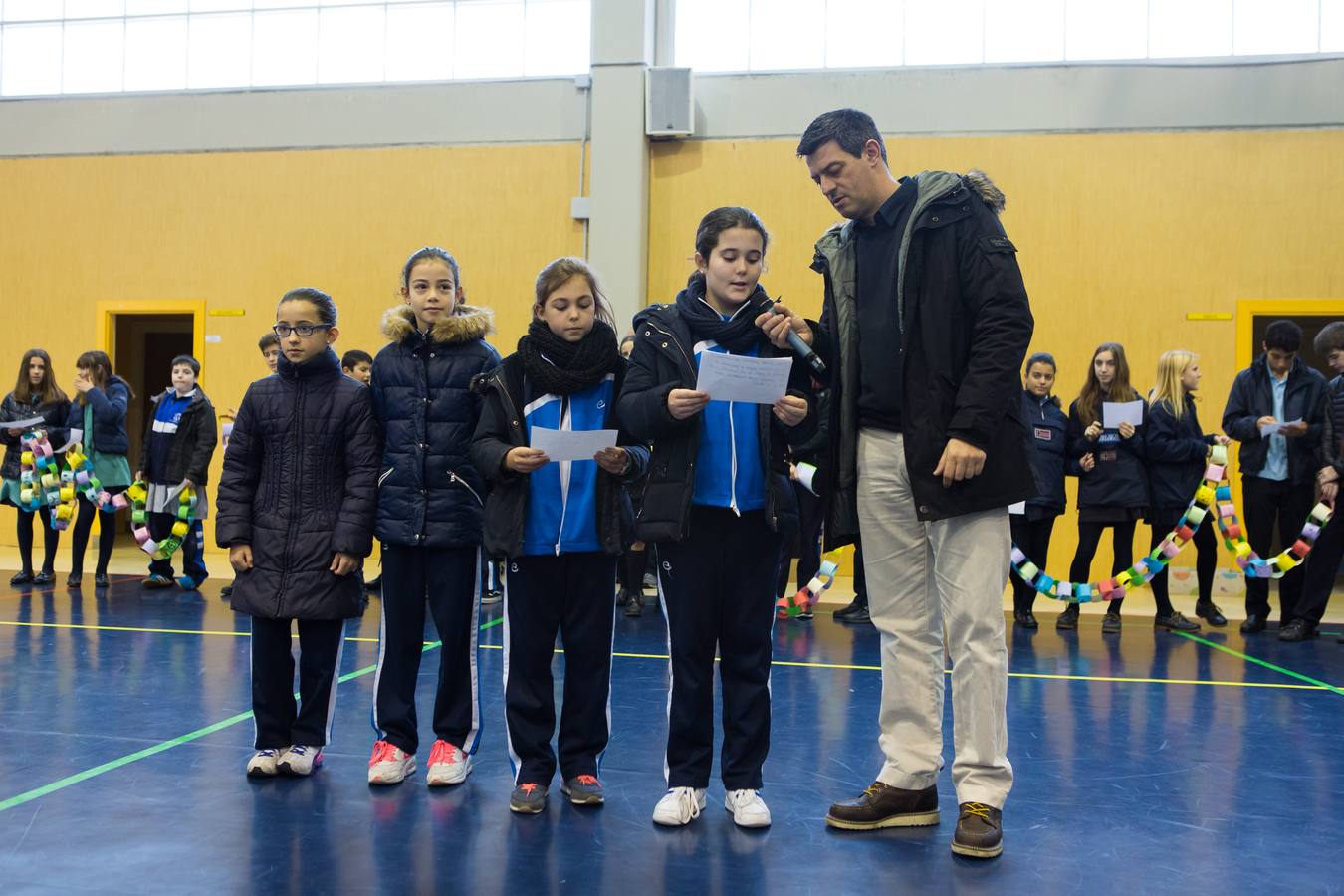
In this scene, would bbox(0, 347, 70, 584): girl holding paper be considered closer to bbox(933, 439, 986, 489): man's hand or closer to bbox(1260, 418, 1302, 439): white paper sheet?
bbox(933, 439, 986, 489): man's hand

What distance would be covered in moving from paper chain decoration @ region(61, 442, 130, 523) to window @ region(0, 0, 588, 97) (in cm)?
444

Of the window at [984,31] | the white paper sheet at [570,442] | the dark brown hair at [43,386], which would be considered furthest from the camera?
the window at [984,31]

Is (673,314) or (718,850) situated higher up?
(673,314)

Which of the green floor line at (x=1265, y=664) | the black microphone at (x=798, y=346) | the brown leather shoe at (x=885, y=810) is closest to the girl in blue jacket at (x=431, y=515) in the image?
the black microphone at (x=798, y=346)

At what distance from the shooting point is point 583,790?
129 inches

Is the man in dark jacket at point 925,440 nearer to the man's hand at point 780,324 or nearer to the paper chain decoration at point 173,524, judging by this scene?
the man's hand at point 780,324

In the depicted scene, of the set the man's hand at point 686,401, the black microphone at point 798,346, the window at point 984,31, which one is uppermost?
the window at point 984,31

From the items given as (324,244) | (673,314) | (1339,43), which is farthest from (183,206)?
(1339,43)

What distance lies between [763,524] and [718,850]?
0.84m

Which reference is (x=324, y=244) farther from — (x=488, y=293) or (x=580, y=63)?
(x=580, y=63)

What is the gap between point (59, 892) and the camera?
2.59 metres

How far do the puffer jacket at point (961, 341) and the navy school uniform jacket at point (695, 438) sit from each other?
0.33m

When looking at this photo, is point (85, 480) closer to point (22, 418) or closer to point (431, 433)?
point (22, 418)

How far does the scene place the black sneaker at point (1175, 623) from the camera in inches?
276
